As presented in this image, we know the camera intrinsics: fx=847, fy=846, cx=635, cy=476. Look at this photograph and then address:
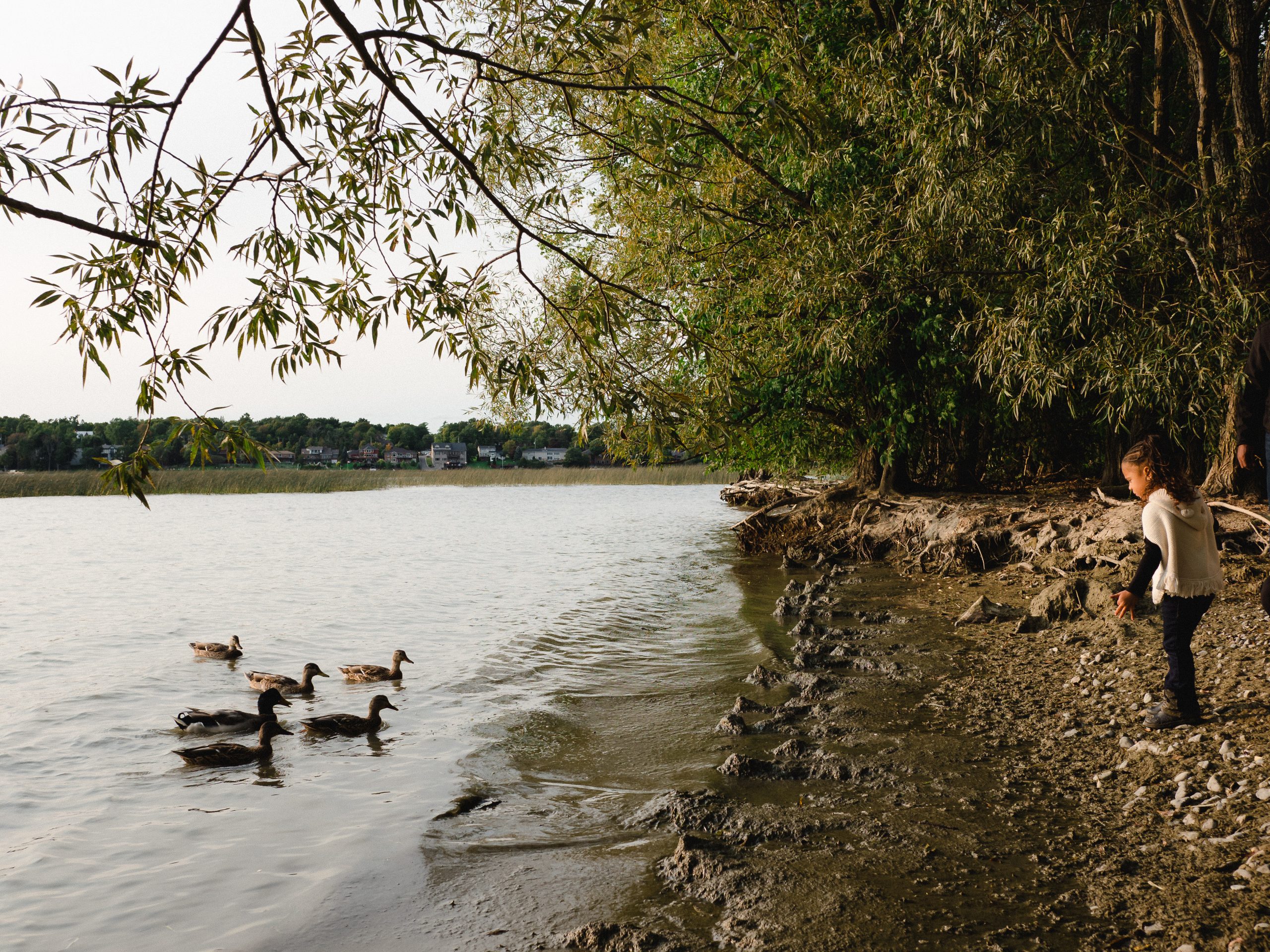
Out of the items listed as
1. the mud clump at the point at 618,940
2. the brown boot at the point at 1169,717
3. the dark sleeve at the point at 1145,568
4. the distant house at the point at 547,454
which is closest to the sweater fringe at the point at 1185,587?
the dark sleeve at the point at 1145,568

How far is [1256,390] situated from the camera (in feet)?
19.7

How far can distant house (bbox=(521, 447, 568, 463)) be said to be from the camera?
300 ft

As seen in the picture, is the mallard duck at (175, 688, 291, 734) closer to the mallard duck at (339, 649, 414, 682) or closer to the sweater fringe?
the mallard duck at (339, 649, 414, 682)

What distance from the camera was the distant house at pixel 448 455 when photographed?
288ft

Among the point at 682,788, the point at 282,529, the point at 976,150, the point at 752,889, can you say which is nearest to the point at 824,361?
the point at 976,150

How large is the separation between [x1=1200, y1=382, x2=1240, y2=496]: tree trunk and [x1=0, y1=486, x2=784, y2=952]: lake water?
6032 millimetres

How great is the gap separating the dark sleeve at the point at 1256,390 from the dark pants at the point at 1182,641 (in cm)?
149

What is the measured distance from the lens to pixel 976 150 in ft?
34.8

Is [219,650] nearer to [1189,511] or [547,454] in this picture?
[1189,511]

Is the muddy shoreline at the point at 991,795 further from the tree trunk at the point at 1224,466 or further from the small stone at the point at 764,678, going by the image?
the tree trunk at the point at 1224,466

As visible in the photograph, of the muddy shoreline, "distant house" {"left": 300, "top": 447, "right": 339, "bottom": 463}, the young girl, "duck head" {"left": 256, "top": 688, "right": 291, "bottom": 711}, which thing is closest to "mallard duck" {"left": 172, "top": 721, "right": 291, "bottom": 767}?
"duck head" {"left": 256, "top": 688, "right": 291, "bottom": 711}

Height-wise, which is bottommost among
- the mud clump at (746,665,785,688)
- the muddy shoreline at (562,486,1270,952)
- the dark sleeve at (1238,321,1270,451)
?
the mud clump at (746,665,785,688)

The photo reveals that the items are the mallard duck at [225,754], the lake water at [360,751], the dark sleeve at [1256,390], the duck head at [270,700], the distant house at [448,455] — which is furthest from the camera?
the distant house at [448,455]

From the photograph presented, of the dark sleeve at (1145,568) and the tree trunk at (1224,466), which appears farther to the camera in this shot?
the tree trunk at (1224,466)
